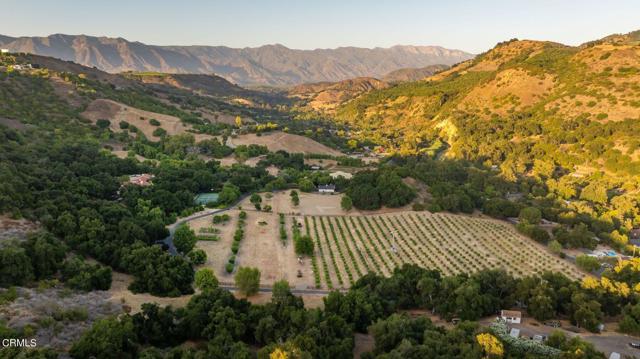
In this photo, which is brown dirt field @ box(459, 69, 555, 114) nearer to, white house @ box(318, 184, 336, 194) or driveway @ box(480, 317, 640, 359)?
white house @ box(318, 184, 336, 194)

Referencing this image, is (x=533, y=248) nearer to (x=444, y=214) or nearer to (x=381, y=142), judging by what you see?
(x=444, y=214)

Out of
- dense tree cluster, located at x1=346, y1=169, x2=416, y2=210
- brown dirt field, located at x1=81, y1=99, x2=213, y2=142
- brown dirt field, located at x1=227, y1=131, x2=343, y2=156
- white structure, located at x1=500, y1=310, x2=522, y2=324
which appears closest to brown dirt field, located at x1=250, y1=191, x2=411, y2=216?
dense tree cluster, located at x1=346, y1=169, x2=416, y2=210

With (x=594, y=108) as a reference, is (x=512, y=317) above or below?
below

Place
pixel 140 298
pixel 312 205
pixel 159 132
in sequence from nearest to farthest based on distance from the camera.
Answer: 1. pixel 140 298
2. pixel 312 205
3. pixel 159 132

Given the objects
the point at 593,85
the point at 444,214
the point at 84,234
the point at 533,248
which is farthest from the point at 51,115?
the point at 593,85

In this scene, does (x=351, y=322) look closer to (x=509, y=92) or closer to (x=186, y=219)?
(x=186, y=219)

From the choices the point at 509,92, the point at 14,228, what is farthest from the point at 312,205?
the point at 509,92
